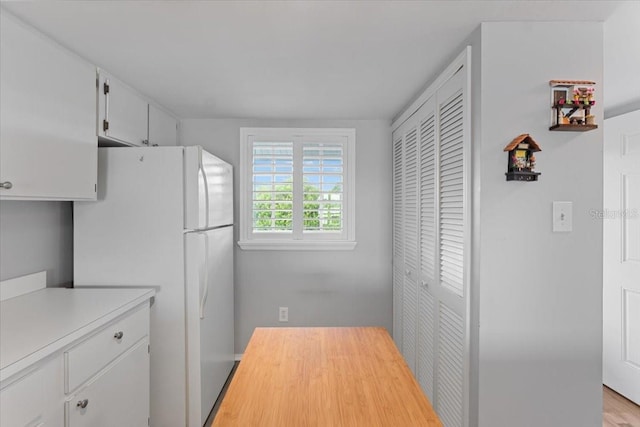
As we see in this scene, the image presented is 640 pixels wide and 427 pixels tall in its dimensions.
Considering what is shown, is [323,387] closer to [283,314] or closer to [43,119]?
[43,119]

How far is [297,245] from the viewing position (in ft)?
10.7

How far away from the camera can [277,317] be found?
331 cm

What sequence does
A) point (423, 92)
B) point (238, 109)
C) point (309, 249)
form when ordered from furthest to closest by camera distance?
point (309, 249)
point (238, 109)
point (423, 92)

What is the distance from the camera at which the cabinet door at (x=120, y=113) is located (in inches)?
82.9

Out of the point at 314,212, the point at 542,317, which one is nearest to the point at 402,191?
the point at 314,212

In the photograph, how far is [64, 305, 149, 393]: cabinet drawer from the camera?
1.44 meters

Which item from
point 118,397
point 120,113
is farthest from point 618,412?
point 120,113

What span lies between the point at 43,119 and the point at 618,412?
393 cm

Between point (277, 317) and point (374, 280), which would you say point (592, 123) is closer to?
point (374, 280)

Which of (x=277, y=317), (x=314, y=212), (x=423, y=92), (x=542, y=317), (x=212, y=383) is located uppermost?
(x=423, y=92)

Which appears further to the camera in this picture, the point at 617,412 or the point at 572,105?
the point at 617,412

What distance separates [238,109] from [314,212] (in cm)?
110

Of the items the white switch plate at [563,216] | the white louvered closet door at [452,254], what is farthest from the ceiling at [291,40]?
the white switch plate at [563,216]

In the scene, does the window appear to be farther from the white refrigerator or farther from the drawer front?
the drawer front
